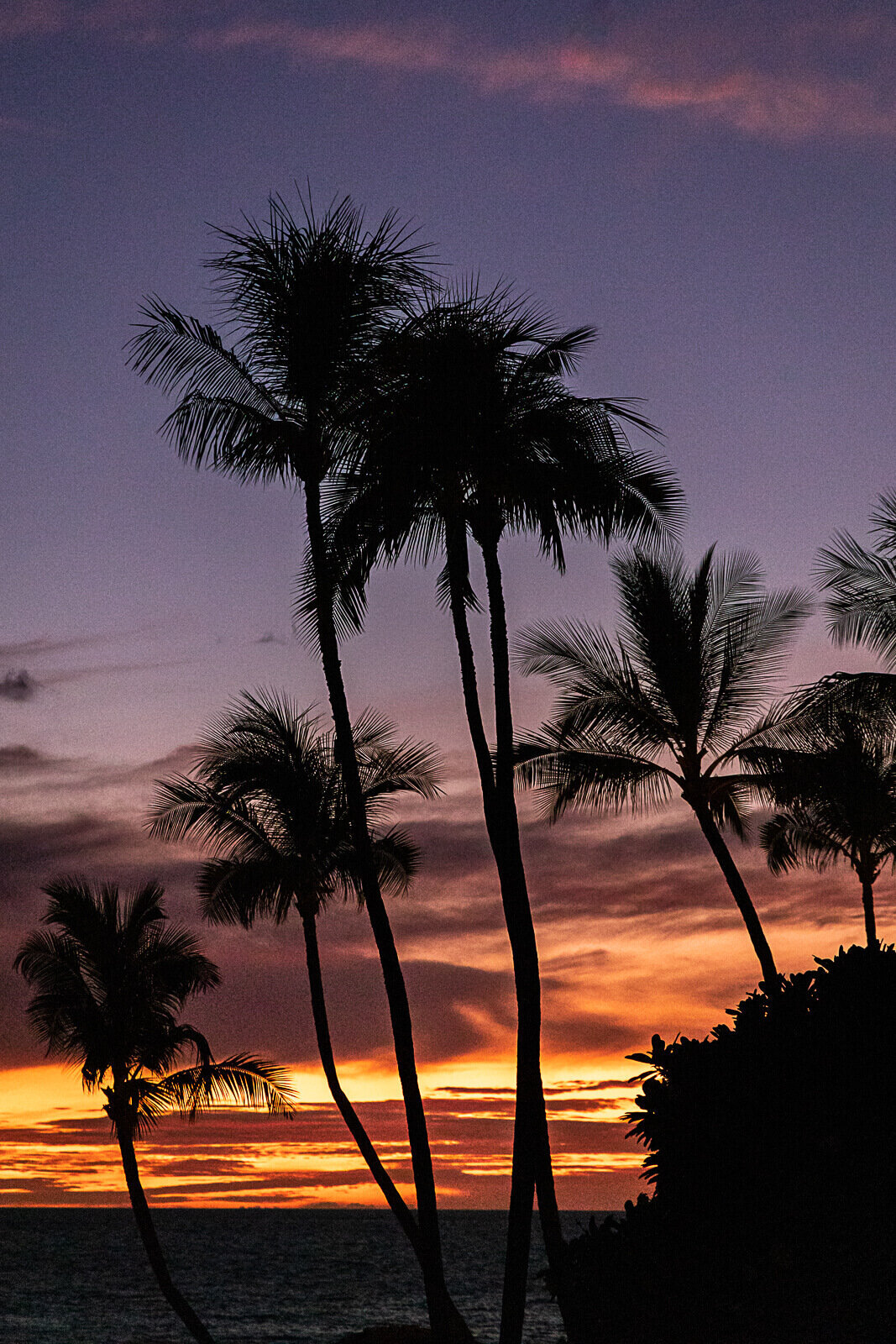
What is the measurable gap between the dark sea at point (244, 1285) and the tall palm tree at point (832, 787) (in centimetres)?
2700

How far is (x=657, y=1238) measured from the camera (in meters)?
10.0

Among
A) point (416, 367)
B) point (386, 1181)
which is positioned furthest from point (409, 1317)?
point (416, 367)

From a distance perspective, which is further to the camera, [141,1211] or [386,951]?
[141,1211]

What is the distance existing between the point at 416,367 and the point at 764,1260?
11.8 metres

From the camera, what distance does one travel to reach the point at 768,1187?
9.62m

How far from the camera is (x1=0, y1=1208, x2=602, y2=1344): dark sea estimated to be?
58438 mm

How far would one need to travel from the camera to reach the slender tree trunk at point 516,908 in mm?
16203

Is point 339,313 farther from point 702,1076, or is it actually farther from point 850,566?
point 702,1076

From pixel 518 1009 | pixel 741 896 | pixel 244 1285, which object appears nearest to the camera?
pixel 518 1009

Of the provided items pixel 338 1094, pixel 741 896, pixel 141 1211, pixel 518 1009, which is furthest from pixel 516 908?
pixel 141 1211

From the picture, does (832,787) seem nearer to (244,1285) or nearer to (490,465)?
(490,465)

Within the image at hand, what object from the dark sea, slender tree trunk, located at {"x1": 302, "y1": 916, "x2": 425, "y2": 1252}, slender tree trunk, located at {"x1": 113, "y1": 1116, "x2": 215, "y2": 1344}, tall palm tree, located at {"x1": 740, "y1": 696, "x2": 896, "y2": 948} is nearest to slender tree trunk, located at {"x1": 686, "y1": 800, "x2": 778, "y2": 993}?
tall palm tree, located at {"x1": 740, "y1": 696, "x2": 896, "y2": 948}

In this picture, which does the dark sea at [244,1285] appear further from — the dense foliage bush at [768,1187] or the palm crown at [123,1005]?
the dense foliage bush at [768,1187]

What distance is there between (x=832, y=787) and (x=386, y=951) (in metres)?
10.3
